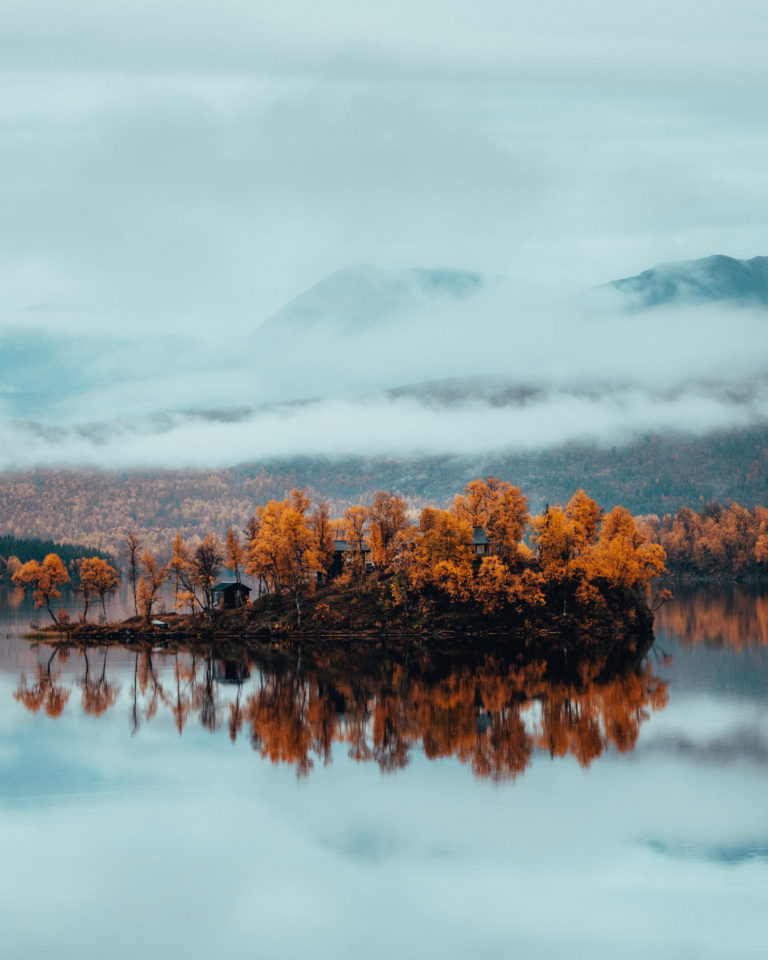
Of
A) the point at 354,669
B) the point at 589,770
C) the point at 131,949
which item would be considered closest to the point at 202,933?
the point at 131,949

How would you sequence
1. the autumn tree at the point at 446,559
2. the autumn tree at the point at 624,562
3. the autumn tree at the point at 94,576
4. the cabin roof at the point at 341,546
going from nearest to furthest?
1. the autumn tree at the point at 446,559
2. the autumn tree at the point at 624,562
3. the autumn tree at the point at 94,576
4. the cabin roof at the point at 341,546

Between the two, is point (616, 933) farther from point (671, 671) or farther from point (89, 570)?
point (89, 570)

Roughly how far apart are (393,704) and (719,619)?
7159cm

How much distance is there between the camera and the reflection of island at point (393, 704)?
55625 millimetres

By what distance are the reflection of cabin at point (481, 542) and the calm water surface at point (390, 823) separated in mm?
45387

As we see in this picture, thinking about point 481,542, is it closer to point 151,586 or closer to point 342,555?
point 342,555

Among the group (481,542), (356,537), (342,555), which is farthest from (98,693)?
(481,542)

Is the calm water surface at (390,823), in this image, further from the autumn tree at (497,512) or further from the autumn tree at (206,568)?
the autumn tree at (497,512)

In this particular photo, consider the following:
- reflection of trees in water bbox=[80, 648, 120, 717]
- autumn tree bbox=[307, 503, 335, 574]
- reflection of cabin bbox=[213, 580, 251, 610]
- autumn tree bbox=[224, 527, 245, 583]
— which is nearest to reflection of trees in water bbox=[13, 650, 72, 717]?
reflection of trees in water bbox=[80, 648, 120, 717]

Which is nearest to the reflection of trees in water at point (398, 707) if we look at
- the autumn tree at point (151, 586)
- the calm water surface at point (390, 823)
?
the calm water surface at point (390, 823)

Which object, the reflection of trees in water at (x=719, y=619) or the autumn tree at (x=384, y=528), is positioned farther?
the autumn tree at (x=384, y=528)

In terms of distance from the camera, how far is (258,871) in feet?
127

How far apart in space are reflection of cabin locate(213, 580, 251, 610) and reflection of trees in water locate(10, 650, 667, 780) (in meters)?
32.5

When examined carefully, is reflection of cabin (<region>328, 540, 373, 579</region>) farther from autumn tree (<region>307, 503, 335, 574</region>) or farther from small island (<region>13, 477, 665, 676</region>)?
autumn tree (<region>307, 503, 335, 574</region>)
